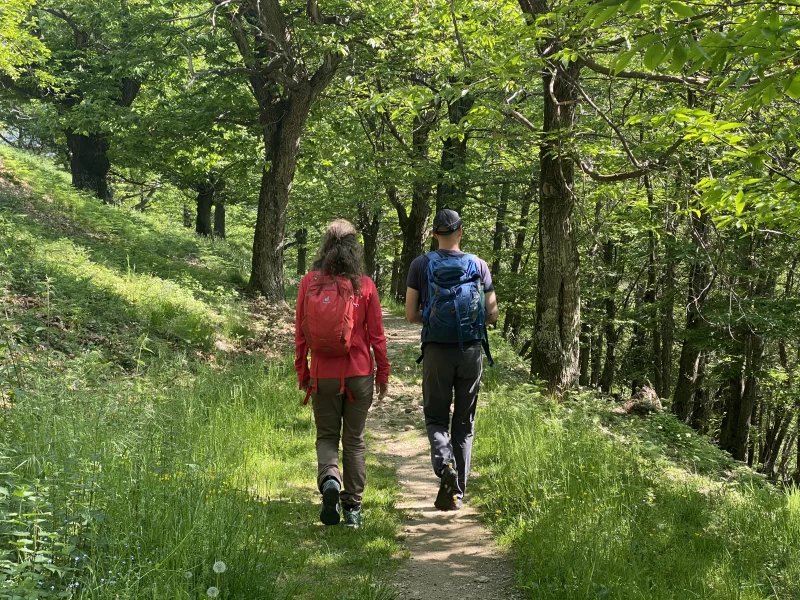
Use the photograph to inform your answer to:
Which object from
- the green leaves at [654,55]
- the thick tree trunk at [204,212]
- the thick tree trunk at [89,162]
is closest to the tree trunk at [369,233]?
the thick tree trunk at [204,212]

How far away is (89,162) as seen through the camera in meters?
19.8

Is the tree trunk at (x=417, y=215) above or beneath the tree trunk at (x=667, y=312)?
above

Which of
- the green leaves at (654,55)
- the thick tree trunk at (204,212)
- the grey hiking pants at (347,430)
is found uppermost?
the thick tree trunk at (204,212)

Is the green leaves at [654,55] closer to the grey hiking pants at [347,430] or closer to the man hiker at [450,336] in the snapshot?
the man hiker at [450,336]

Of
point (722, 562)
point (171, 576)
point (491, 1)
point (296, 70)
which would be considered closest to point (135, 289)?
point (296, 70)

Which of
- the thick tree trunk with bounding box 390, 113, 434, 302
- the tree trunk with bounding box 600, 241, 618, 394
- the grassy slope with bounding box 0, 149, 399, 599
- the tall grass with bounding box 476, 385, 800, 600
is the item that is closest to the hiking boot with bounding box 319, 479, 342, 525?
the grassy slope with bounding box 0, 149, 399, 599

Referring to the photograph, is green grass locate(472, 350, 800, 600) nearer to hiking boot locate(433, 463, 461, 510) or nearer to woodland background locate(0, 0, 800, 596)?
hiking boot locate(433, 463, 461, 510)

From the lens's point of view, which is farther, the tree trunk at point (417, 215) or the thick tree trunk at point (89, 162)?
the thick tree trunk at point (89, 162)

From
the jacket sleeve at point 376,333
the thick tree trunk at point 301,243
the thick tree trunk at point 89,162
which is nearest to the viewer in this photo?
the jacket sleeve at point 376,333

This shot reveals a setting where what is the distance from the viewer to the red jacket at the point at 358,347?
14.1ft

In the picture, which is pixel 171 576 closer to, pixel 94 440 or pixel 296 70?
pixel 94 440

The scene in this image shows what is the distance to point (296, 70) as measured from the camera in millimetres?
11781

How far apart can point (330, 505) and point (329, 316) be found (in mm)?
1351

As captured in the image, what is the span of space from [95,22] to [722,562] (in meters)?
20.0
